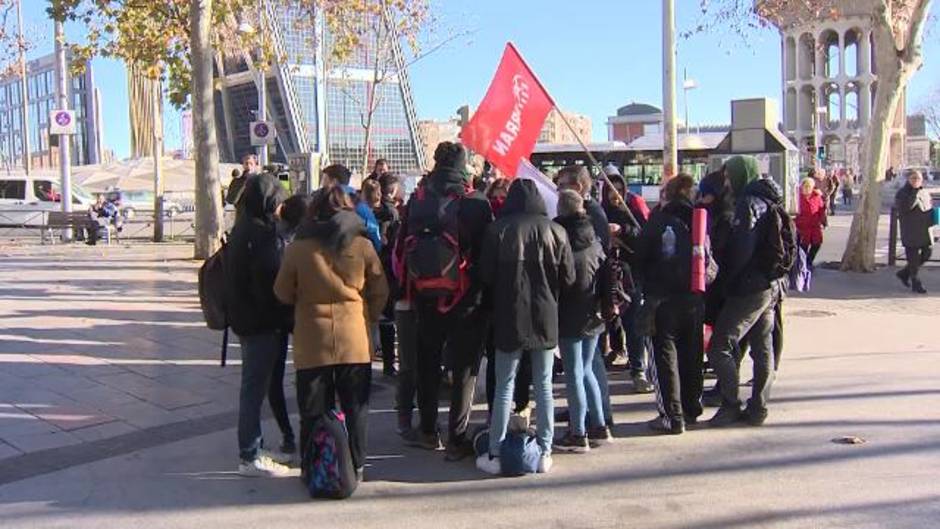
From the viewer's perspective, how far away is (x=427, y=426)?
5.83 metres

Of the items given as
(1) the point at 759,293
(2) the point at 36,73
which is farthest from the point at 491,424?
(2) the point at 36,73

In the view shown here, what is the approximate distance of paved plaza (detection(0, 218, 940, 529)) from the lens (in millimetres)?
4660

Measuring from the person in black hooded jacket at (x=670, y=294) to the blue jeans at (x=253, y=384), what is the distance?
8.43 feet

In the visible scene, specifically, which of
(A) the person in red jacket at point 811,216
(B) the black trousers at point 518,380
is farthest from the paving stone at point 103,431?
(A) the person in red jacket at point 811,216

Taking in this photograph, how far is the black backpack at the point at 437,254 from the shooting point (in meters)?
5.30

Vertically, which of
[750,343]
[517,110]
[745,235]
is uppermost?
[517,110]

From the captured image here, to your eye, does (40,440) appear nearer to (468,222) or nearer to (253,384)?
(253,384)

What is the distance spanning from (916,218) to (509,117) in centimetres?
832

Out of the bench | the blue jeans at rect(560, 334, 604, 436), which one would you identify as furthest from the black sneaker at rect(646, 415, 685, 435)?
the bench

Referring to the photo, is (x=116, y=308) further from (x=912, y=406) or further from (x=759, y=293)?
(x=912, y=406)

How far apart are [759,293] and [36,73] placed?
50.3m

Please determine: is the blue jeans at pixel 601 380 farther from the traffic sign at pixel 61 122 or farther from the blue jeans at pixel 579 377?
the traffic sign at pixel 61 122

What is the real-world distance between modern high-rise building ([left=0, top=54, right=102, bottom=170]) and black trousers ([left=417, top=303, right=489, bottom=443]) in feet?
68.8

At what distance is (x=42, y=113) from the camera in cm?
5825
